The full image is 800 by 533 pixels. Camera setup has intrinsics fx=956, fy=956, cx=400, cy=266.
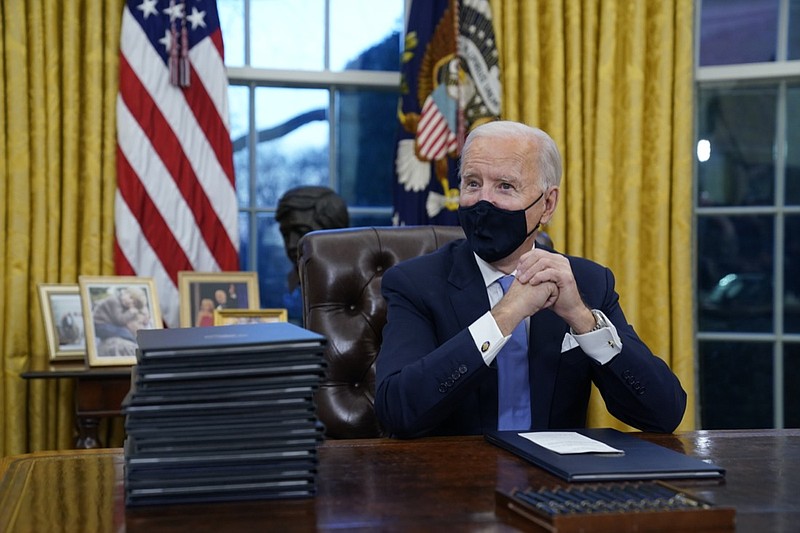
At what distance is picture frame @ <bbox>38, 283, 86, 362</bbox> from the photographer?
312 cm

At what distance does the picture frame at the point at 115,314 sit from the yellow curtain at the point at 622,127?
152 cm

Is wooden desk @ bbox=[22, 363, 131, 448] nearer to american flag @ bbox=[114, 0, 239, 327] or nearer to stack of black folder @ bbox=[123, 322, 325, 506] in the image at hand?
american flag @ bbox=[114, 0, 239, 327]

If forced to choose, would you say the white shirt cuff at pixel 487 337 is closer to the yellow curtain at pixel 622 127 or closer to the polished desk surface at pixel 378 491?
the polished desk surface at pixel 378 491

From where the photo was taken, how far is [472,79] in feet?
11.9

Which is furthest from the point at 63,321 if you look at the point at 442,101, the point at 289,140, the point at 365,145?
the point at 442,101

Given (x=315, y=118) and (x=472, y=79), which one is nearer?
(x=472, y=79)

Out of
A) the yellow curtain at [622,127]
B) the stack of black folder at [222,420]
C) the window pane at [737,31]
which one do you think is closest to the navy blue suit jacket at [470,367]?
the stack of black folder at [222,420]

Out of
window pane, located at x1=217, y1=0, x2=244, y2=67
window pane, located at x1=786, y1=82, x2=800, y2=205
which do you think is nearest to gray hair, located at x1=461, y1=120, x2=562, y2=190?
window pane, located at x1=217, y1=0, x2=244, y2=67

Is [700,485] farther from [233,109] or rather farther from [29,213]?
[233,109]

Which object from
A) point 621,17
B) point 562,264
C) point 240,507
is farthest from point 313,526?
point 621,17

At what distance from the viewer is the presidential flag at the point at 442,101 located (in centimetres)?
361

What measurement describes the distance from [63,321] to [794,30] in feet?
9.90

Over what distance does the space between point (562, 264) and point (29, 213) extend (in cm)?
213

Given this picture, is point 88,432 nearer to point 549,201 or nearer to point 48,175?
point 48,175
